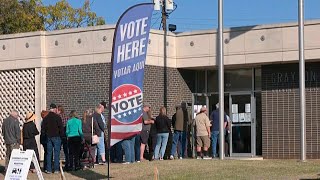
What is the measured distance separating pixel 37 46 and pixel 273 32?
8091mm

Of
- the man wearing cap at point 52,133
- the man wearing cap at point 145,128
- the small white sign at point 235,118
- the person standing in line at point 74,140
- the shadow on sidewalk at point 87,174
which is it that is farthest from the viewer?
the small white sign at point 235,118

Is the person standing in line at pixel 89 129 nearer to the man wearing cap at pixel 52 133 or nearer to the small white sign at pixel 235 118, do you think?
the man wearing cap at pixel 52 133

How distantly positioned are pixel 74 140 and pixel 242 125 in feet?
24.4

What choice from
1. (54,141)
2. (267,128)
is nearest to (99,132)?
(54,141)

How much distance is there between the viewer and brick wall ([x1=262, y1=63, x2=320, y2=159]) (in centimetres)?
2347

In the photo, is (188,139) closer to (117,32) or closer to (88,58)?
(88,58)

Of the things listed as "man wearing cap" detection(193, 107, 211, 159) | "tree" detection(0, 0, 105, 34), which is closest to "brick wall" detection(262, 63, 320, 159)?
"man wearing cap" detection(193, 107, 211, 159)

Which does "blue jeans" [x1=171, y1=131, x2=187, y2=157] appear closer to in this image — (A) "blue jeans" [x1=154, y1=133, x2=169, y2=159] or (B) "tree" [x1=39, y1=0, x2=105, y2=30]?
(A) "blue jeans" [x1=154, y1=133, x2=169, y2=159]

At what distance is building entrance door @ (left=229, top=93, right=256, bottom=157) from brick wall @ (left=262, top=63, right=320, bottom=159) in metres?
0.74

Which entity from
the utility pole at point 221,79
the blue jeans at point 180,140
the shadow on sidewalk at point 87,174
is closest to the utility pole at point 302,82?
the utility pole at point 221,79

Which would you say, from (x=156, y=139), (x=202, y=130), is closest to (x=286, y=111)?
(x=202, y=130)

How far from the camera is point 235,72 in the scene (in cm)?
2580

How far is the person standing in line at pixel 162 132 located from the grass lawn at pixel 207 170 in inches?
→ 62.8

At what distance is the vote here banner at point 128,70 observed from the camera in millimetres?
16125
